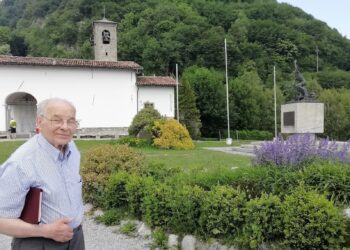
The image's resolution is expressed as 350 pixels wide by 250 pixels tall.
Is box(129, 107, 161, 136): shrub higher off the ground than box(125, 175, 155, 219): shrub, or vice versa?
box(129, 107, 161, 136): shrub

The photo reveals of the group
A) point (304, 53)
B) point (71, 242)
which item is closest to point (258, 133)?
point (304, 53)

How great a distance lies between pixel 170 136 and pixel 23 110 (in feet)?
53.6

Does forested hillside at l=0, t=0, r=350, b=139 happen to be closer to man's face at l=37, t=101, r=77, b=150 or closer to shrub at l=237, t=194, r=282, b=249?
shrub at l=237, t=194, r=282, b=249

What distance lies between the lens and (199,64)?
6022 centimetres

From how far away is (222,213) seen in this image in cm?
457

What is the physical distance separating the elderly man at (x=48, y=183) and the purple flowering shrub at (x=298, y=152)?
482 cm

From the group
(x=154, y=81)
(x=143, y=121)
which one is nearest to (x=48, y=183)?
(x=143, y=121)

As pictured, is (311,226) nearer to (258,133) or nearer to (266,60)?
(258,133)

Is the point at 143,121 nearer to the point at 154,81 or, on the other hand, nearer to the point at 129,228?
the point at 154,81

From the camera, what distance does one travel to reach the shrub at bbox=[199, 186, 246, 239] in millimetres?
4535

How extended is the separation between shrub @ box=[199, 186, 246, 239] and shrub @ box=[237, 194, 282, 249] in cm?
18

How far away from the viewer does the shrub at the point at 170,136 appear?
2150 centimetres

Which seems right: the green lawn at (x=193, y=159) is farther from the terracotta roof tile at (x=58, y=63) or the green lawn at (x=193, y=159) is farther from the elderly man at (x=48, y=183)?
the terracotta roof tile at (x=58, y=63)

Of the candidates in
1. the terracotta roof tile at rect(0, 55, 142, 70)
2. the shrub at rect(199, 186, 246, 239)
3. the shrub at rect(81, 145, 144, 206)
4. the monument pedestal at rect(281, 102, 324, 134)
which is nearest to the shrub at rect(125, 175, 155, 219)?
the shrub at rect(81, 145, 144, 206)
